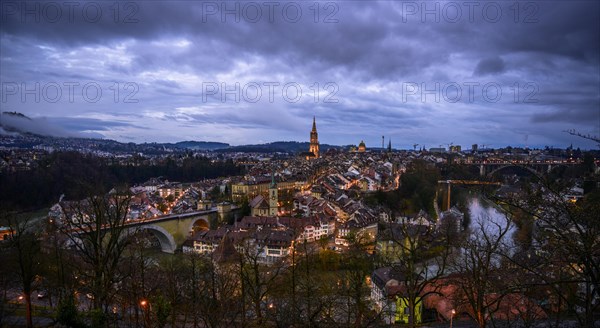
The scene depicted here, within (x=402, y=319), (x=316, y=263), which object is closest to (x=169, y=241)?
(x=316, y=263)

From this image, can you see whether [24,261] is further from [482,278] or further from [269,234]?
[269,234]

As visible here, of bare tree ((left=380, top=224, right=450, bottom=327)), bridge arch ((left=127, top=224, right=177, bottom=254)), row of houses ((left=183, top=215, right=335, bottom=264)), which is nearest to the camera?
bare tree ((left=380, top=224, right=450, bottom=327))

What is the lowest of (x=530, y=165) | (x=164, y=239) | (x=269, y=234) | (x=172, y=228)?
(x=164, y=239)

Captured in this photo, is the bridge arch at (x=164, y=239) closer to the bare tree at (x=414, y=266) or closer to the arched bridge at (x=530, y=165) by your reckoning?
the bare tree at (x=414, y=266)

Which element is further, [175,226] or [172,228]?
[175,226]

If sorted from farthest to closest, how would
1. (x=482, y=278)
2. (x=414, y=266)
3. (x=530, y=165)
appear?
(x=414, y=266) → (x=482, y=278) → (x=530, y=165)

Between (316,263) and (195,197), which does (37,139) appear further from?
(316,263)

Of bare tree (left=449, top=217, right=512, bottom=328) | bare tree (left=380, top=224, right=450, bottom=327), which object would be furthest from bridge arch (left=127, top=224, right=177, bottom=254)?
bare tree (left=449, top=217, right=512, bottom=328)

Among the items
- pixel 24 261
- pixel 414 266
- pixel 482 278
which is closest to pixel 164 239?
pixel 24 261

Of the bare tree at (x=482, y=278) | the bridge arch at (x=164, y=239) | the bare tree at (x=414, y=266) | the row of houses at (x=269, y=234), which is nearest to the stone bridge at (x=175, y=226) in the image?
the bridge arch at (x=164, y=239)

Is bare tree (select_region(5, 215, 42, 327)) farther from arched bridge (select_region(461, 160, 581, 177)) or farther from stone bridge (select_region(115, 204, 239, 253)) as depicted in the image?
stone bridge (select_region(115, 204, 239, 253))

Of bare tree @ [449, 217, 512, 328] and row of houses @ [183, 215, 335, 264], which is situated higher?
bare tree @ [449, 217, 512, 328]

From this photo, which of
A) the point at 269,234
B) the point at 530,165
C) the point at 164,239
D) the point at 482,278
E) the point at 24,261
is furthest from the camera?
the point at 164,239
